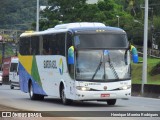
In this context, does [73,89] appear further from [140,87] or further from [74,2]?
[74,2]

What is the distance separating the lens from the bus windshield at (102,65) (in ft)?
79.8

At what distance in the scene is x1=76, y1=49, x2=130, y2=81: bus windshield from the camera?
79.8ft

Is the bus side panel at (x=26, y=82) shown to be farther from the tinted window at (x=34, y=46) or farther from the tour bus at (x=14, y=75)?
the tour bus at (x=14, y=75)

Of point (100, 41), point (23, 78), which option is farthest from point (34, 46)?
point (100, 41)

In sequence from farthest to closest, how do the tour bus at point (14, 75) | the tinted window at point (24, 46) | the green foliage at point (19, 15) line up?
the green foliage at point (19, 15)
the tour bus at point (14, 75)
the tinted window at point (24, 46)

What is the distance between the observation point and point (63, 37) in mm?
26141

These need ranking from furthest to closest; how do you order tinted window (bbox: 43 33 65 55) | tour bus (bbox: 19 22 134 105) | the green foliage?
1. the green foliage
2. tinted window (bbox: 43 33 65 55)
3. tour bus (bbox: 19 22 134 105)

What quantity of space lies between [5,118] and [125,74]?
877 centimetres

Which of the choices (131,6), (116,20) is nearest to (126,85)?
(116,20)

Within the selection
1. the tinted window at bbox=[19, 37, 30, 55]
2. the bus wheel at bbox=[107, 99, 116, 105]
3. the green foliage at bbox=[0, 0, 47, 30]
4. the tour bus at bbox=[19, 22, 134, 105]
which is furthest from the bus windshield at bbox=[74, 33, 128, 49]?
A: the green foliage at bbox=[0, 0, 47, 30]

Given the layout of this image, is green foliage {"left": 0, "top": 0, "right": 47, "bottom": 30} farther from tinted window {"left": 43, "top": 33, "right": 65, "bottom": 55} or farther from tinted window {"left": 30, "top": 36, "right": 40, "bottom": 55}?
tinted window {"left": 43, "top": 33, "right": 65, "bottom": 55}

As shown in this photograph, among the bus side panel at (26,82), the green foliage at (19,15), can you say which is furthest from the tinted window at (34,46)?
the green foliage at (19,15)

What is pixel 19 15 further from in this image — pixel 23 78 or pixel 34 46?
pixel 34 46

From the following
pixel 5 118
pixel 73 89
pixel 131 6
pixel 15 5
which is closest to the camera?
pixel 5 118
